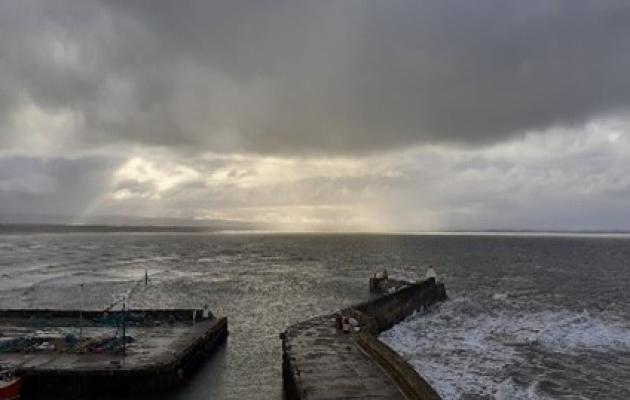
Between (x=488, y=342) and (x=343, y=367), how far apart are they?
1988 centimetres

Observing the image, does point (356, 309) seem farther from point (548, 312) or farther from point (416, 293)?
point (548, 312)

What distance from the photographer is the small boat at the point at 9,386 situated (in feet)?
82.2

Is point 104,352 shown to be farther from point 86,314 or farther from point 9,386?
point 86,314

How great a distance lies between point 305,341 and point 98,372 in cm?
1080

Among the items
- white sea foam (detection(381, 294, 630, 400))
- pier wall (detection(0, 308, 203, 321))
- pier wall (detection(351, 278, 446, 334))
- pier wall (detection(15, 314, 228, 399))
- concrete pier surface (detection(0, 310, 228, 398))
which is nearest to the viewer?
pier wall (detection(15, 314, 228, 399))

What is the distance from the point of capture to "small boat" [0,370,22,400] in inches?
986

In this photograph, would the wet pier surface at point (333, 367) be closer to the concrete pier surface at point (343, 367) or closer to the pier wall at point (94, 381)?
the concrete pier surface at point (343, 367)

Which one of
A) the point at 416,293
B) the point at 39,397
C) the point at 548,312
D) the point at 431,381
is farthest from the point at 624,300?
the point at 39,397

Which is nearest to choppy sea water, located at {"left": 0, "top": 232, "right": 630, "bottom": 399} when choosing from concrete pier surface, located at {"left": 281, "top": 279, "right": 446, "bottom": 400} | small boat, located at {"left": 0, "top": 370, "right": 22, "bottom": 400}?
concrete pier surface, located at {"left": 281, "top": 279, "right": 446, "bottom": 400}

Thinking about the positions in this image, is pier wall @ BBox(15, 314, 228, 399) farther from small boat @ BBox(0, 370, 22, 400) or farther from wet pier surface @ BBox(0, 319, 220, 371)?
small boat @ BBox(0, 370, 22, 400)

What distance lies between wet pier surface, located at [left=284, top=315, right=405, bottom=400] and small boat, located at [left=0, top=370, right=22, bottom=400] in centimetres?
1200

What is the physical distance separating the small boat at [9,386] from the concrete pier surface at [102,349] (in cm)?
153

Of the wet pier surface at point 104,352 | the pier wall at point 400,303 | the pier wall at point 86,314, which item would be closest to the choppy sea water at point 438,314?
the pier wall at point 400,303

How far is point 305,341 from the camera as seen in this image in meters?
32.8
